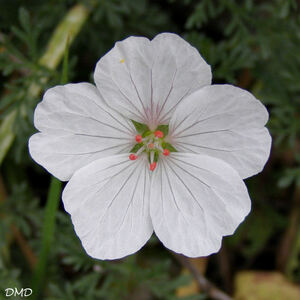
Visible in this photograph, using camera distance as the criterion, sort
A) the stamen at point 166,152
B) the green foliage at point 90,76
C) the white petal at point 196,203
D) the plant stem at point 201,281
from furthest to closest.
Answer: the plant stem at point 201,281
the green foliage at point 90,76
the stamen at point 166,152
the white petal at point 196,203

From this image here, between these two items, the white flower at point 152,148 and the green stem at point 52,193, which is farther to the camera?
the green stem at point 52,193

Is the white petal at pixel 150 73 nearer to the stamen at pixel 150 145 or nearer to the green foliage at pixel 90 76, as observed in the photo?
the stamen at pixel 150 145

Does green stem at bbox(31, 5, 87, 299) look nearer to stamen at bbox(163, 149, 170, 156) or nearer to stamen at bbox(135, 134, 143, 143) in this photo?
stamen at bbox(135, 134, 143, 143)

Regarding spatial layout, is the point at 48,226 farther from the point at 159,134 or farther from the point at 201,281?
the point at 201,281

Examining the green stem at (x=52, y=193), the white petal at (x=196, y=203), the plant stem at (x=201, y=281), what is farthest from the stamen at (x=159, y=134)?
the plant stem at (x=201, y=281)

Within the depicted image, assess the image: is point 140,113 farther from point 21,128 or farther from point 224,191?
point 21,128

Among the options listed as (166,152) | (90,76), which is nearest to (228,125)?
(166,152)

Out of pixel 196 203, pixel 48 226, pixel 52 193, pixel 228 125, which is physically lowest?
pixel 48 226

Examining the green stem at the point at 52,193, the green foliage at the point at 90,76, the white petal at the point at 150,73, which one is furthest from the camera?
the green foliage at the point at 90,76
